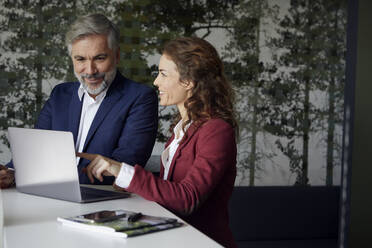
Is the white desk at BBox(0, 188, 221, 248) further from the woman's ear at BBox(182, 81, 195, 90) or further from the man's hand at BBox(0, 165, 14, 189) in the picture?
the woman's ear at BBox(182, 81, 195, 90)

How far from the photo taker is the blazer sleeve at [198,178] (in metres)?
1.79

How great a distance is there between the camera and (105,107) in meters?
2.71

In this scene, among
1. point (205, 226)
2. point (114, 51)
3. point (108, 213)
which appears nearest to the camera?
point (108, 213)

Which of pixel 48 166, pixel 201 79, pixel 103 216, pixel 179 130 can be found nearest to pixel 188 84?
pixel 201 79

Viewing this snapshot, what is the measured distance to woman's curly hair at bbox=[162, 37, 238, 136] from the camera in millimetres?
2031

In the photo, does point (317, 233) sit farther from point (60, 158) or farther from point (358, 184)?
A: point (60, 158)

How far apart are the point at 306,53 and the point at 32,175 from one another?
3.36m

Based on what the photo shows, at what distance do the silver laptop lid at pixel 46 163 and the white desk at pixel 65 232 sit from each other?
71 mm

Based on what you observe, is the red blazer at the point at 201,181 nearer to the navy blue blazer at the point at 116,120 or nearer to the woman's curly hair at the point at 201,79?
the woman's curly hair at the point at 201,79

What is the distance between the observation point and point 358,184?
3.27m

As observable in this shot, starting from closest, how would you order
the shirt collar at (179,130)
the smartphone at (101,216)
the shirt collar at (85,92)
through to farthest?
the smartphone at (101,216) < the shirt collar at (179,130) < the shirt collar at (85,92)

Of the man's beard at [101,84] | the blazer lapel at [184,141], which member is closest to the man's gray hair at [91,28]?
the man's beard at [101,84]

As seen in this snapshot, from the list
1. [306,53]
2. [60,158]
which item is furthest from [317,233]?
[60,158]

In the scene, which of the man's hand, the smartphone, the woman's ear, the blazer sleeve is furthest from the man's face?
the smartphone
